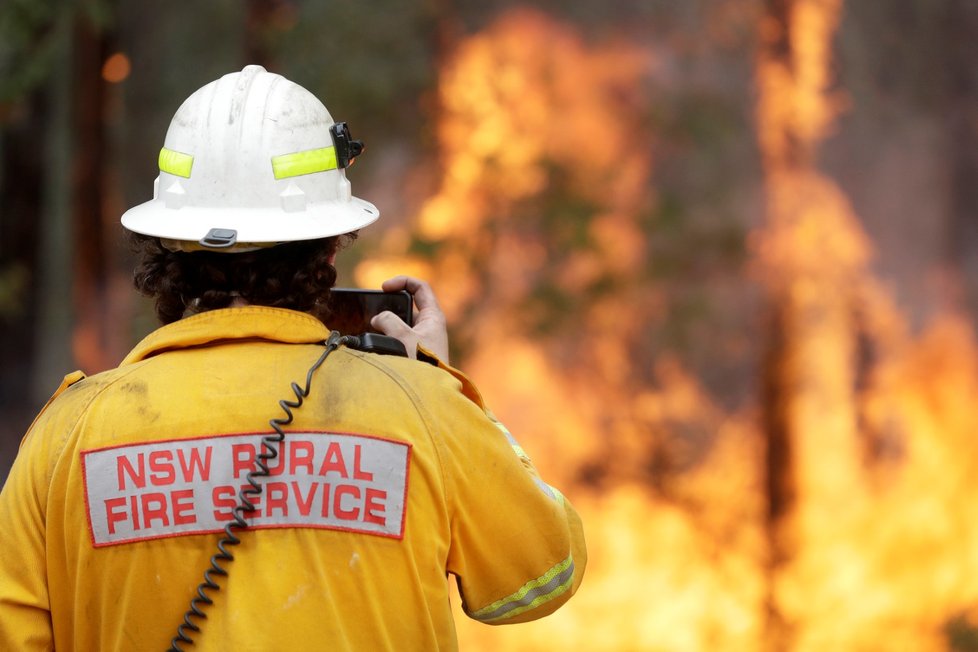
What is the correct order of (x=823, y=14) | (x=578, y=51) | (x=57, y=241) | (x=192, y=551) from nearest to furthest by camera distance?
1. (x=192, y=551)
2. (x=823, y=14)
3. (x=578, y=51)
4. (x=57, y=241)

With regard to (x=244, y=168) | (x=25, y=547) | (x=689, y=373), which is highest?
(x=244, y=168)

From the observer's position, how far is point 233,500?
6.03ft

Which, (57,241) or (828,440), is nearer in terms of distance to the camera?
(828,440)

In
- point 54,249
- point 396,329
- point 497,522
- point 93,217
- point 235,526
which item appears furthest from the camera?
point 54,249

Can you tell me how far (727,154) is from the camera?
1164 centimetres

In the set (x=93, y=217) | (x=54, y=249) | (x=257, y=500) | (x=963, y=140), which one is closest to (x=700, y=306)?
(x=963, y=140)

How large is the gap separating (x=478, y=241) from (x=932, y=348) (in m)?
4.57

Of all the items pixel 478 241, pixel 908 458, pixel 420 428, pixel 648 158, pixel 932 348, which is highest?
pixel 420 428

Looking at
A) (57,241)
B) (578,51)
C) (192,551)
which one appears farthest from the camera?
(57,241)

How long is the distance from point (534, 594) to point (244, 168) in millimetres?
897

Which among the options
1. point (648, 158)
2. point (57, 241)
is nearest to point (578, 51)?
point (648, 158)

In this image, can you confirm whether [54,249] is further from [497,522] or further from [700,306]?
[497,522]

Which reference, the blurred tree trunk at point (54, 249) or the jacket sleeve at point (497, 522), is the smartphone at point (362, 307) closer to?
the jacket sleeve at point (497, 522)

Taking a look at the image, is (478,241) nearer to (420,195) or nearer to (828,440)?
(420,195)
